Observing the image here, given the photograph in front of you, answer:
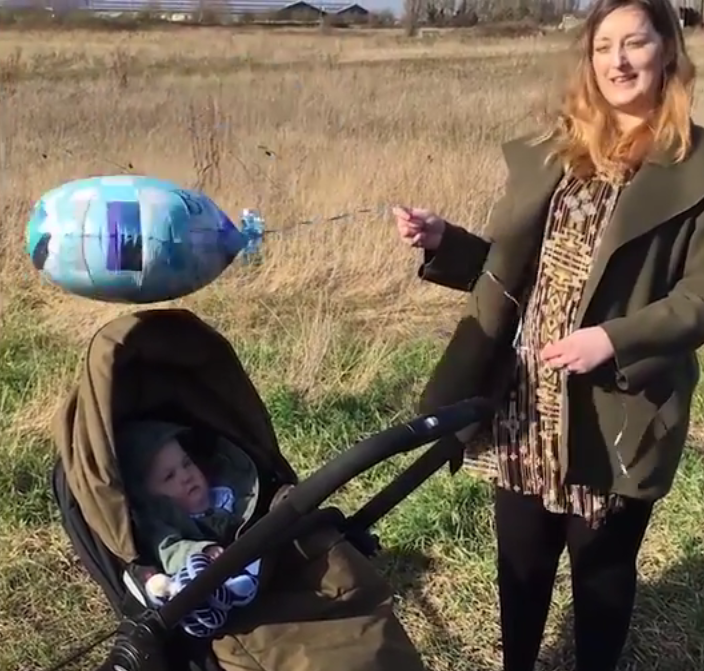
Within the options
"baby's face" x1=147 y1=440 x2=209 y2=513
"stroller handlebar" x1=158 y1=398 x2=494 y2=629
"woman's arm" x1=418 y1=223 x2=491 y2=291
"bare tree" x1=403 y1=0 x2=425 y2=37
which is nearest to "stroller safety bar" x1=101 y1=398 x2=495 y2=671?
"stroller handlebar" x1=158 y1=398 x2=494 y2=629

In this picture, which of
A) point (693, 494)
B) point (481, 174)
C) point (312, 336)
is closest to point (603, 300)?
point (693, 494)

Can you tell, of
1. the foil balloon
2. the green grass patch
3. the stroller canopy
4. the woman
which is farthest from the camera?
the green grass patch

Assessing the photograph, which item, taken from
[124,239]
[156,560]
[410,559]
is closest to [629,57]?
[124,239]

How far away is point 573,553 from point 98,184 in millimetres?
1400

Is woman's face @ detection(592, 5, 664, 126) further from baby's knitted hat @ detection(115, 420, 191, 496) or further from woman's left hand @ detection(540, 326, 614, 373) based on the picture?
baby's knitted hat @ detection(115, 420, 191, 496)

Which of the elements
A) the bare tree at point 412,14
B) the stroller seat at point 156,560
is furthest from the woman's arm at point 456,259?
the bare tree at point 412,14

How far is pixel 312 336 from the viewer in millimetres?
5180

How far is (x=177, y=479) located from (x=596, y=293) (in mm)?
940

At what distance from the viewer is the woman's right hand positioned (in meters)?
2.44

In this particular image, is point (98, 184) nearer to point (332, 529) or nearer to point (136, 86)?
point (332, 529)

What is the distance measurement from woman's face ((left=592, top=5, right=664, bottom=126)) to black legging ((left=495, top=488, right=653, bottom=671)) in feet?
2.96

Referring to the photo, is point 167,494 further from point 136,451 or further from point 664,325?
point 664,325

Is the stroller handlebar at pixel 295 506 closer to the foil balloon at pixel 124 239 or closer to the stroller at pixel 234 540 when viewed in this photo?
the stroller at pixel 234 540

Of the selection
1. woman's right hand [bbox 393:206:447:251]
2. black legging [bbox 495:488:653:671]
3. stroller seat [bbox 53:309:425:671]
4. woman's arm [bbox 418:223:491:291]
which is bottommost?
black legging [bbox 495:488:653:671]
